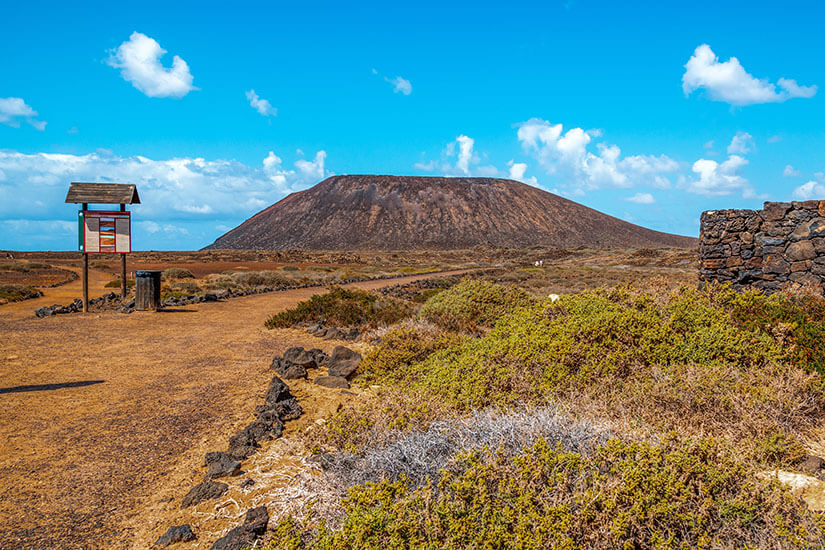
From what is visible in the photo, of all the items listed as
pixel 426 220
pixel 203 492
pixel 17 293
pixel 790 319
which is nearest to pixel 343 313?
pixel 203 492

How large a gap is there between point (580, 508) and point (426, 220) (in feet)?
426

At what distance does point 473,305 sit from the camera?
31.7ft

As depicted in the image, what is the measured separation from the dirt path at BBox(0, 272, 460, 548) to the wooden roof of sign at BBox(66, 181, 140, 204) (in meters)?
4.81

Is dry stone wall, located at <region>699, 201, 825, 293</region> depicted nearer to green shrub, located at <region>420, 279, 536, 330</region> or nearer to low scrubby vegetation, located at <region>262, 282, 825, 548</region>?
low scrubby vegetation, located at <region>262, 282, 825, 548</region>

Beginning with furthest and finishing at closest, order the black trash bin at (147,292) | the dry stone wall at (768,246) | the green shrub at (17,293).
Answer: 1. the green shrub at (17,293)
2. the black trash bin at (147,292)
3. the dry stone wall at (768,246)

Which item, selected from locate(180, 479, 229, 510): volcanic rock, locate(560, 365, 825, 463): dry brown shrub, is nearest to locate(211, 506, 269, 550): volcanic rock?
locate(180, 479, 229, 510): volcanic rock

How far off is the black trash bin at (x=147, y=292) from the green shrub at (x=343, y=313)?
4.70m

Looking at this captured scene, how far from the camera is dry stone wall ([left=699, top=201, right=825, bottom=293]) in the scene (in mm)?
9852

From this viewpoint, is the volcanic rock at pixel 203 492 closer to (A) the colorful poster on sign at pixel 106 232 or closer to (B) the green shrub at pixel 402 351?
(B) the green shrub at pixel 402 351

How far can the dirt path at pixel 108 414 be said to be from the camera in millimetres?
3664

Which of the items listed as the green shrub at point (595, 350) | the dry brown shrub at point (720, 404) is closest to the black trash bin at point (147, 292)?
the green shrub at point (595, 350)

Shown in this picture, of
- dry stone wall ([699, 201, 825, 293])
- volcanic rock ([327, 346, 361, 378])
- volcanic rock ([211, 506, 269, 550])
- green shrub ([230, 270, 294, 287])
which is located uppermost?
dry stone wall ([699, 201, 825, 293])

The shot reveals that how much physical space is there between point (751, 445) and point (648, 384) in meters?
0.99

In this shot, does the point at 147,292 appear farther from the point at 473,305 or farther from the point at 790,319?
the point at 790,319
